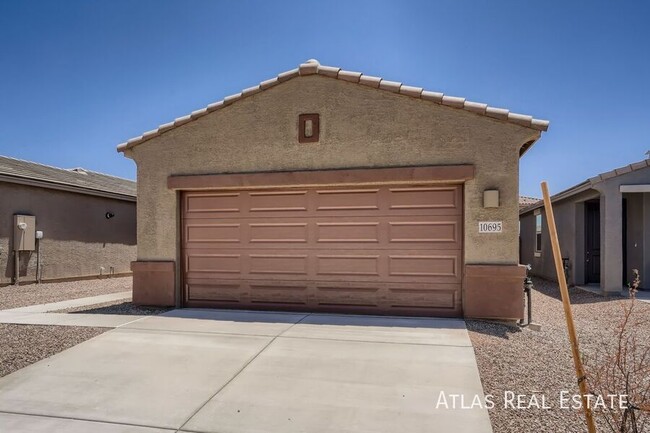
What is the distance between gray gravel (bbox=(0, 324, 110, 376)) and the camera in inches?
205

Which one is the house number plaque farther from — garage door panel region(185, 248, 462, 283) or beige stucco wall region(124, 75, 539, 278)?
garage door panel region(185, 248, 462, 283)

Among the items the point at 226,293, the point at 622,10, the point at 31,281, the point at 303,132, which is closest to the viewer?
the point at 303,132

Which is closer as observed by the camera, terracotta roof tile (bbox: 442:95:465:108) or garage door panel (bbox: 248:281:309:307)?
terracotta roof tile (bbox: 442:95:465:108)

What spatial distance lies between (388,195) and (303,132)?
1939mm

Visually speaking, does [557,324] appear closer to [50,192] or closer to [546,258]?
[546,258]

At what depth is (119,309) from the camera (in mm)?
8312

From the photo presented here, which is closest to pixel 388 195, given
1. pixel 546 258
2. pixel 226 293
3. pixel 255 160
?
pixel 255 160

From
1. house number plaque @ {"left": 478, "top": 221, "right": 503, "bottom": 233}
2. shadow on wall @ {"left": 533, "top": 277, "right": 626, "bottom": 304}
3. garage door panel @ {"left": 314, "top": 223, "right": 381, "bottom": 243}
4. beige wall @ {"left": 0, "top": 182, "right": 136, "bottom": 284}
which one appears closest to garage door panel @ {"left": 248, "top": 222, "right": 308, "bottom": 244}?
garage door panel @ {"left": 314, "top": 223, "right": 381, "bottom": 243}

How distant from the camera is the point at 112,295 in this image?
35.1ft

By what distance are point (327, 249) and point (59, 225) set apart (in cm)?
1080

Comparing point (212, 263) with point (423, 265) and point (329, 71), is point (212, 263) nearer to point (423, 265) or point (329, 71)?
point (423, 265)

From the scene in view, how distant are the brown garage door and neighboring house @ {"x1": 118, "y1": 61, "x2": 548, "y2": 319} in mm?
21

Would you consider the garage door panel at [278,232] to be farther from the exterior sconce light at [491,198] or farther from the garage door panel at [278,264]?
the exterior sconce light at [491,198]

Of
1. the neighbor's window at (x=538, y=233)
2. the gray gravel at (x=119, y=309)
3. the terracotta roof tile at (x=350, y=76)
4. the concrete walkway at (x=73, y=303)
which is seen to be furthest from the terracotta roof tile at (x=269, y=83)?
the neighbor's window at (x=538, y=233)
